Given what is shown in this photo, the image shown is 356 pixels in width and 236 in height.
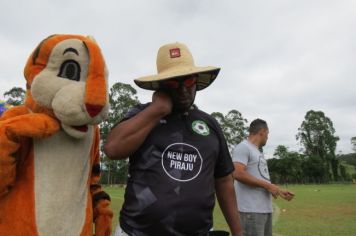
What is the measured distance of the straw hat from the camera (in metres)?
2.18

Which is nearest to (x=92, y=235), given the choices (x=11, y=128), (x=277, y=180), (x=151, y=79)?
(x=11, y=128)

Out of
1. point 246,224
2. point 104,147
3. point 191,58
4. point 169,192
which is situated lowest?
point 246,224

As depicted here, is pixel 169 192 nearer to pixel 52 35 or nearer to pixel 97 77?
pixel 97 77

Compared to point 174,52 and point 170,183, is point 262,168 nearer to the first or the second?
point 174,52

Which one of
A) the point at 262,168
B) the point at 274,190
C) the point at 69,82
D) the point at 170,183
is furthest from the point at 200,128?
the point at 262,168

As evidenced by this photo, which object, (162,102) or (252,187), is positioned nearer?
(162,102)

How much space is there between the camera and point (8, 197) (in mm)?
2072

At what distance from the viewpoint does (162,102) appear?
211 cm

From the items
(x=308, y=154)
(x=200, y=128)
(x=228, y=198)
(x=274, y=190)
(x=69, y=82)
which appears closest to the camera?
(x=69, y=82)

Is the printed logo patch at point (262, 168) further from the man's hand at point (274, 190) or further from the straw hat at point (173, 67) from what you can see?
the straw hat at point (173, 67)

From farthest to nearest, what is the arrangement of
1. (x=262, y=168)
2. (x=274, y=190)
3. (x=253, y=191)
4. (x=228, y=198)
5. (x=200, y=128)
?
(x=262, y=168)
(x=253, y=191)
(x=274, y=190)
(x=228, y=198)
(x=200, y=128)

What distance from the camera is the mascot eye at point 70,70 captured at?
7.12 ft

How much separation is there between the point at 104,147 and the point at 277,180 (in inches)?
2890

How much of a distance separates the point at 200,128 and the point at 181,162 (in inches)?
11.6
